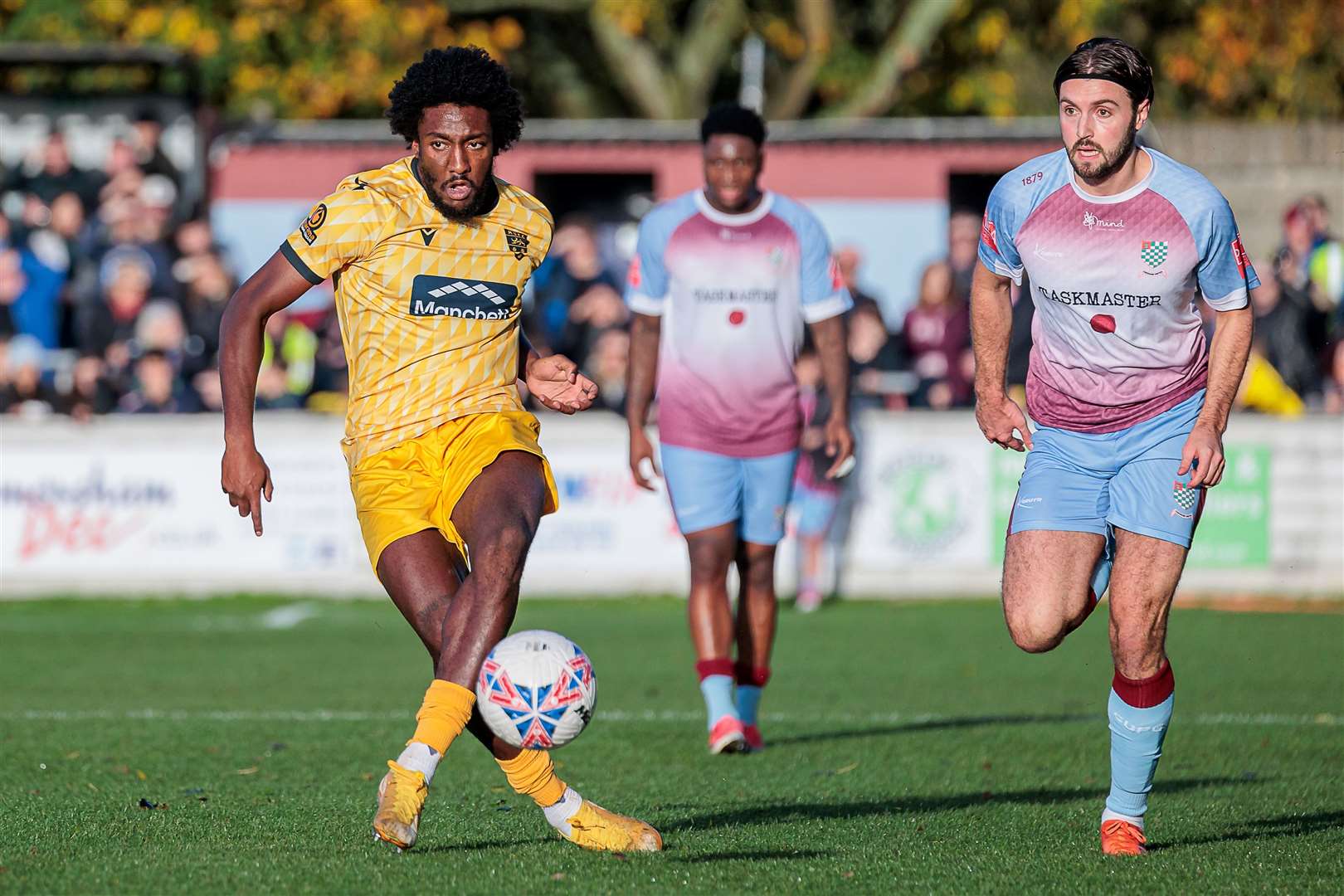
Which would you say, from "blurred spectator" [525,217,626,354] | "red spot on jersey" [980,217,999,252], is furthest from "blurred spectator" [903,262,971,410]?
"red spot on jersey" [980,217,999,252]

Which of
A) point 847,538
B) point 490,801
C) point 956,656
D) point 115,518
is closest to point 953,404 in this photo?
point 847,538

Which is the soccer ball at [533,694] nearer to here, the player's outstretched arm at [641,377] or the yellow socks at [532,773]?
the yellow socks at [532,773]

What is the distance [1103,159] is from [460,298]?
1938mm

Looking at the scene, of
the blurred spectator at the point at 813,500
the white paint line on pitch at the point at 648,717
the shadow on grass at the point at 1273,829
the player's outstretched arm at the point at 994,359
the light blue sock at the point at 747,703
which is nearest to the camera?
the shadow on grass at the point at 1273,829

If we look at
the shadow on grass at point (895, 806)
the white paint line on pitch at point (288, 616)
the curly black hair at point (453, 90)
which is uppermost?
the curly black hair at point (453, 90)

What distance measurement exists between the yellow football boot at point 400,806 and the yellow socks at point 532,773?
0.30 metres

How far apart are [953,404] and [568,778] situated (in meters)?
9.05

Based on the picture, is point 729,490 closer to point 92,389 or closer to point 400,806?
point 400,806

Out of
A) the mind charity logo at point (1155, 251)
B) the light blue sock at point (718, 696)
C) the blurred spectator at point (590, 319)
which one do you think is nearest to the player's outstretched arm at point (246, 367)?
the mind charity logo at point (1155, 251)

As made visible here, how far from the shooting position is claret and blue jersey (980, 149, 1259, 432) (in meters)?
6.15

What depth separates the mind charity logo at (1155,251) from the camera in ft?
20.2

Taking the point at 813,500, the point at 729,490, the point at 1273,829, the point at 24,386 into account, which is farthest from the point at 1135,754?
the point at 24,386

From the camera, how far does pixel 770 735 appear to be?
367 inches

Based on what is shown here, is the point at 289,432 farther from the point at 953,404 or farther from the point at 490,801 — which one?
the point at 490,801
